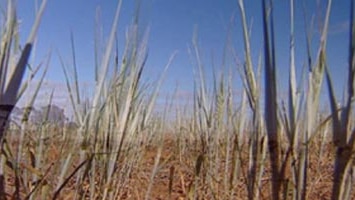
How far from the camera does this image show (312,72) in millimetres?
997

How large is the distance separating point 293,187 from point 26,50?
0.54 m

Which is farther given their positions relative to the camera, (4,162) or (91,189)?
(91,189)

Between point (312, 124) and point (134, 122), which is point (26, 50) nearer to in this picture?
point (312, 124)

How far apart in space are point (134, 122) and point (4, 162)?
66 centimetres

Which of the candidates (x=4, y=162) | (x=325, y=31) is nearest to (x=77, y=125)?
(x=4, y=162)

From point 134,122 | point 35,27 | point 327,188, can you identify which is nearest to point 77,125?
point 134,122

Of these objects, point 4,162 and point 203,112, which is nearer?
point 4,162

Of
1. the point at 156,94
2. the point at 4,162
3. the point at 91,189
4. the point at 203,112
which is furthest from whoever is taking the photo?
the point at 203,112

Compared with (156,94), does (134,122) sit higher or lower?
lower

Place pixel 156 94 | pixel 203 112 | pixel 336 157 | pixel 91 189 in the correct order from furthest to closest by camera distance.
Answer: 1. pixel 203 112
2. pixel 156 94
3. pixel 91 189
4. pixel 336 157

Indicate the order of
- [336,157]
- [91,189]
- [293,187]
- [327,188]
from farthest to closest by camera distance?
[327,188] → [91,189] → [293,187] → [336,157]

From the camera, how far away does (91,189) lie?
1.57 m

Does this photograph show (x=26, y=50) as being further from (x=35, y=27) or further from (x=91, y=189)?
(x=91, y=189)

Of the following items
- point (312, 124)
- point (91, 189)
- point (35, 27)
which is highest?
point (35, 27)
